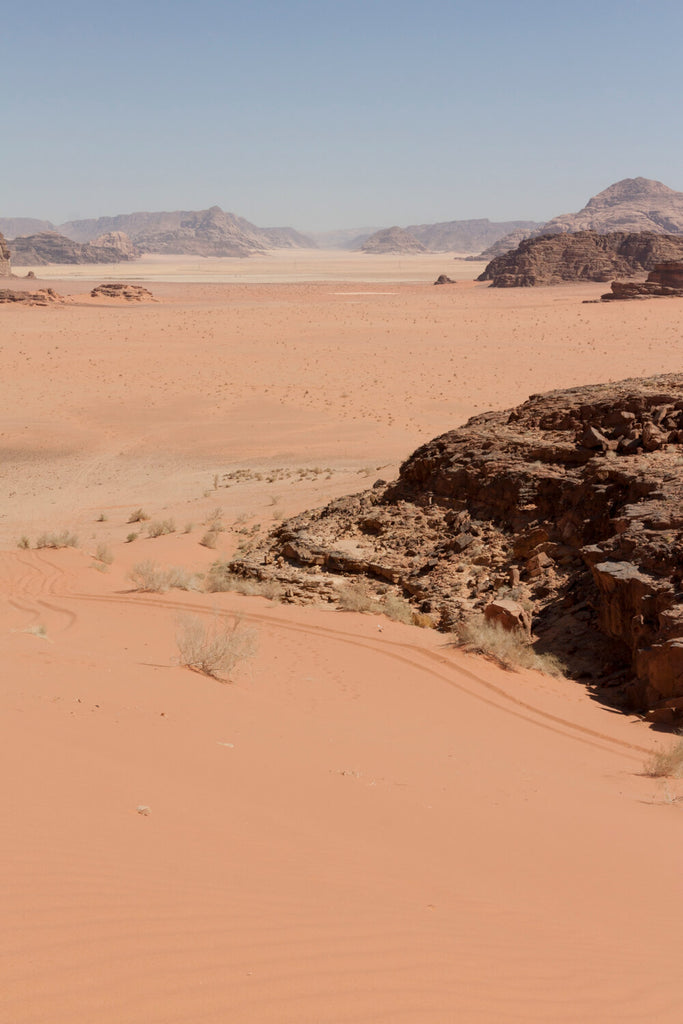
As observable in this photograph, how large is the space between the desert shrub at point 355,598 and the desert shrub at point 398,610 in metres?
0.18

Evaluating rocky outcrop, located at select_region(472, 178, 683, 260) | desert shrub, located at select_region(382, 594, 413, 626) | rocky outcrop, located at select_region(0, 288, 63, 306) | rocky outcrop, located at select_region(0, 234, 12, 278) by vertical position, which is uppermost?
rocky outcrop, located at select_region(472, 178, 683, 260)

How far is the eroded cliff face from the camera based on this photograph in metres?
8.54

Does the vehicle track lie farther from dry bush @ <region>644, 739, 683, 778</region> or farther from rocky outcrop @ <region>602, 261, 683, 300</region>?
rocky outcrop @ <region>602, 261, 683, 300</region>

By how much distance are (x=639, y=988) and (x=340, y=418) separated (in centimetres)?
2516

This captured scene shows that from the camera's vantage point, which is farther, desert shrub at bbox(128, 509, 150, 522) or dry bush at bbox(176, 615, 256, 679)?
desert shrub at bbox(128, 509, 150, 522)

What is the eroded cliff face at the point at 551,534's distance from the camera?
8.54 meters

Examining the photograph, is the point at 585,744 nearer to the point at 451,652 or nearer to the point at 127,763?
the point at 451,652

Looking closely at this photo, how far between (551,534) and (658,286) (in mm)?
58223

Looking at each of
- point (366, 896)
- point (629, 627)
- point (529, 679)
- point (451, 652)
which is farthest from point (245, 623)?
point (366, 896)

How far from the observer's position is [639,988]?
3.20 metres

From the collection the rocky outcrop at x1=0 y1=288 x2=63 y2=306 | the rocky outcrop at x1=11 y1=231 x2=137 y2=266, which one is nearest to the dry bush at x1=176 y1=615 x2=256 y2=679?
the rocky outcrop at x1=0 y1=288 x2=63 y2=306

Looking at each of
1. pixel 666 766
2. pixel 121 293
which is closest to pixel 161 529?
pixel 666 766

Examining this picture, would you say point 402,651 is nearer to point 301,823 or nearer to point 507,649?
point 507,649

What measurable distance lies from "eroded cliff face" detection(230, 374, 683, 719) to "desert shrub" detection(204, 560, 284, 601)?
0.16 m
